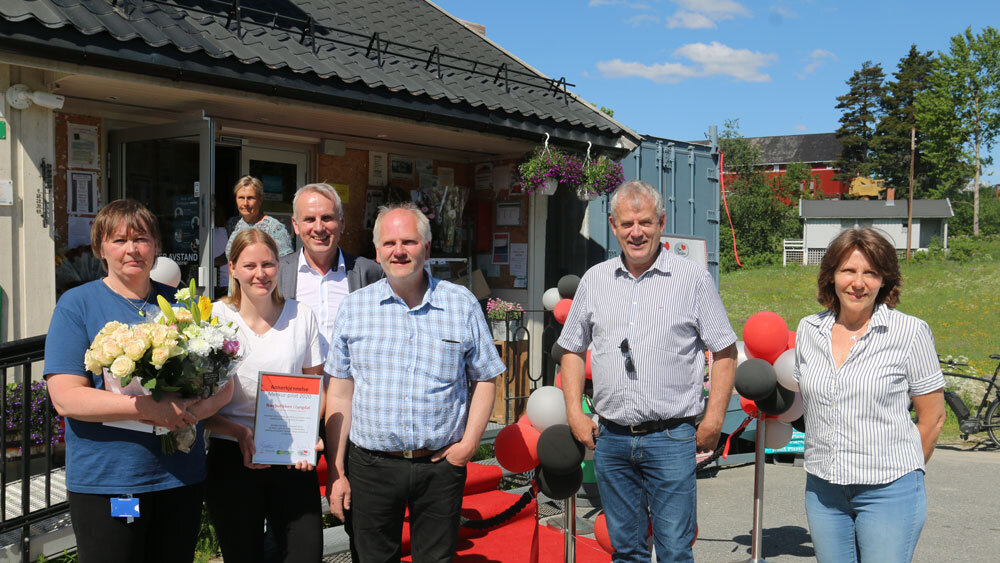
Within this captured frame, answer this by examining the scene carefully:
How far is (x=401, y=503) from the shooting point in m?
2.98

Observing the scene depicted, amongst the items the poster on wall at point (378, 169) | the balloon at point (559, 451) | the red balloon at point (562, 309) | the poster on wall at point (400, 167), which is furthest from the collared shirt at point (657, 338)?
the poster on wall at point (400, 167)

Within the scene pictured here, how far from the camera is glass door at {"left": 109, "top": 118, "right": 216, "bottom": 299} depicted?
572 cm

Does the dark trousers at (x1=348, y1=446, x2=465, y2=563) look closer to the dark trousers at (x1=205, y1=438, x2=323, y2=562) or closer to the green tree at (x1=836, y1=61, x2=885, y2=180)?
the dark trousers at (x1=205, y1=438, x2=323, y2=562)

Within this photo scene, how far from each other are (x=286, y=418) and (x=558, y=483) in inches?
53.2

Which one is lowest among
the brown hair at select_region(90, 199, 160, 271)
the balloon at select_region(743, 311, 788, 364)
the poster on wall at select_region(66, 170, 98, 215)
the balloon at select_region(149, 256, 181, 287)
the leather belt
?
the leather belt

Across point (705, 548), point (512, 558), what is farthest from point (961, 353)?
point (512, 558)

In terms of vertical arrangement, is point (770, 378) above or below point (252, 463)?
above

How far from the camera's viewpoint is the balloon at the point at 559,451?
3.45 metres

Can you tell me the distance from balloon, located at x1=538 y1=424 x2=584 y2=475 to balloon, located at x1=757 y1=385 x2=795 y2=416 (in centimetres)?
119

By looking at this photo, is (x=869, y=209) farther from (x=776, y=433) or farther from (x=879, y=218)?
(x=776, y=433)

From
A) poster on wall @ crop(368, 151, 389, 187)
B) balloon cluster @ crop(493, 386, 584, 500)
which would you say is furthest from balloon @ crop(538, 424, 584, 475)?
poster on wall @ crop(368, 151, 389, 187)

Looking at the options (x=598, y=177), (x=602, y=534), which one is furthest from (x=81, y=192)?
(x=602, y=534)

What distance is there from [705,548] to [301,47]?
4.94m

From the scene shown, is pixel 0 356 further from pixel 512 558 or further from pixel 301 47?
pixel 301 47
